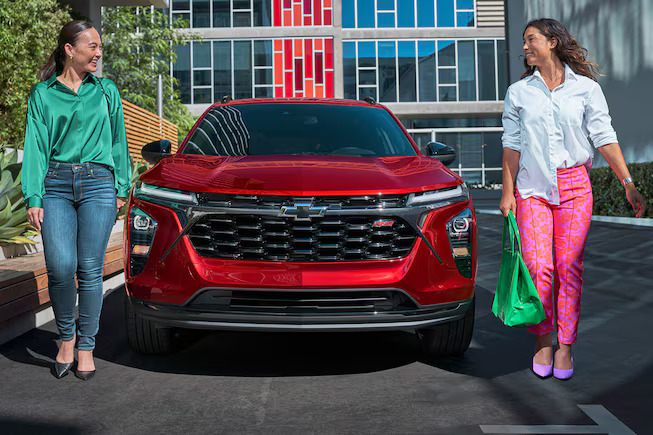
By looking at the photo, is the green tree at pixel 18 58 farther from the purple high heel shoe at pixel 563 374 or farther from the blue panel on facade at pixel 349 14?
the blue panel on facade at pixel 349 14

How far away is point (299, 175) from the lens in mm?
4312

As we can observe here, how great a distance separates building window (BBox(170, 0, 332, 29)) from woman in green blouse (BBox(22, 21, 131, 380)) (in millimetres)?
36232

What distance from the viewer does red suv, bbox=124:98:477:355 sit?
412cm

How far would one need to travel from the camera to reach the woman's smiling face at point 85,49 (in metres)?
4.38

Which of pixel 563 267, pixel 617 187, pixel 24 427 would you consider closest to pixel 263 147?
pixel 563 267

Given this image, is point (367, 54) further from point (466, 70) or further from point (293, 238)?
point (293, 238)

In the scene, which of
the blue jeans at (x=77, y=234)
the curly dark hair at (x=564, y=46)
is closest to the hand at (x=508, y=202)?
the curly dark hair at (x=564, y=46)

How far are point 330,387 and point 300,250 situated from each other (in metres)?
0.75

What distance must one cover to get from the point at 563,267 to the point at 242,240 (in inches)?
69.0

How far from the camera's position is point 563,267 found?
14.3 feet

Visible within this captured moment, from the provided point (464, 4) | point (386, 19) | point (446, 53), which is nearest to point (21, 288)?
point (386, 19)

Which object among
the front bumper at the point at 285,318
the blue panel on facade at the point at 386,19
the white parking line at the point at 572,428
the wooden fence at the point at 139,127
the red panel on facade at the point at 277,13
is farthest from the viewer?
the blue panel on facade at the point at 386,19

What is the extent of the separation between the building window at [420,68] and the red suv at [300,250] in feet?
121

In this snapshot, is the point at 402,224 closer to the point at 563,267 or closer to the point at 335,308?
the point at 335,308
